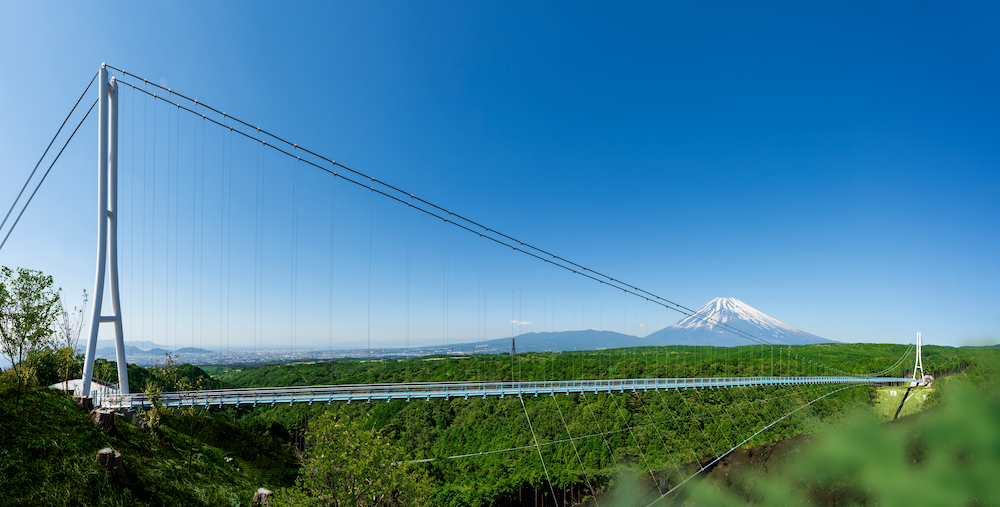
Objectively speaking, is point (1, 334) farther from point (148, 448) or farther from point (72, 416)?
point (148, 448)

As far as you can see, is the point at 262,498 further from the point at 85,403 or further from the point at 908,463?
the point at 908,463

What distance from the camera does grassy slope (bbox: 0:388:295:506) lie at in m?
10.3

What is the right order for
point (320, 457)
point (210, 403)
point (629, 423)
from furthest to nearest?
point (629, 423), point (210, 403), point (320, 457)

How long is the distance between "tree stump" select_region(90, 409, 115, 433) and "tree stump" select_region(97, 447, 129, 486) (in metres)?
3.84

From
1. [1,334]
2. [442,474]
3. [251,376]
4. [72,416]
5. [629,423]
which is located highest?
[1,334]

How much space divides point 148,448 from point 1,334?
247 inches

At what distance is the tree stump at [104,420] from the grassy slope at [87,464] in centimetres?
26

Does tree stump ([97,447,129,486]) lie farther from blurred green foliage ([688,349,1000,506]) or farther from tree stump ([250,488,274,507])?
blurred green foliage ([688,349,1000,506])

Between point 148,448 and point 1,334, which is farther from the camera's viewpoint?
point 148,448

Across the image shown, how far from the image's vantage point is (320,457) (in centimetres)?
1504

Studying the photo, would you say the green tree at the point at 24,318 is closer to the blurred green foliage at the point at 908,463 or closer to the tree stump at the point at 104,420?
the tree stump at the point at 104,420

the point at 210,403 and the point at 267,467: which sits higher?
the point at 210,403

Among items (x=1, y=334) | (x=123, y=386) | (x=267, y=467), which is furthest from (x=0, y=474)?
(x=267, y=467)

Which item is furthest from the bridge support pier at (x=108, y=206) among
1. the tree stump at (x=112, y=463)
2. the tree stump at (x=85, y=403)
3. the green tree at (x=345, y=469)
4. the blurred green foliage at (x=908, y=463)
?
the blurred green foliage at (x=908, y=463)
